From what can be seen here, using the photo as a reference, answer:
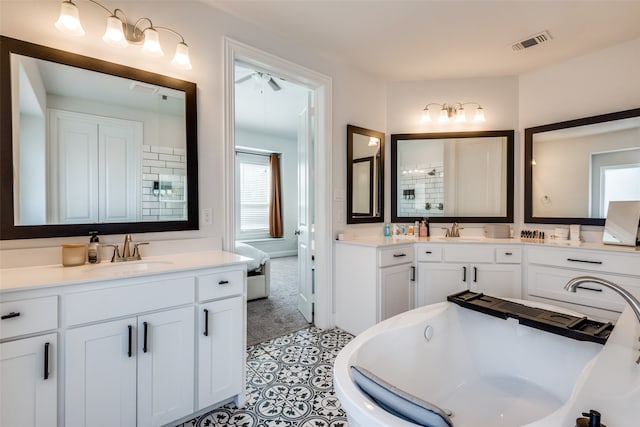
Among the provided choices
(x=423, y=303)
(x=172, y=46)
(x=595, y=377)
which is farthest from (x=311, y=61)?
(x=595, y=377)

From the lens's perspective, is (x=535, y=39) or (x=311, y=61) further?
(x=311, y=61)

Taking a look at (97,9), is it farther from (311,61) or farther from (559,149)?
(559,149)

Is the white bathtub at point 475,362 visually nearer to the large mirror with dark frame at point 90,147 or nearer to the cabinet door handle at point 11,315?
the cabinet door handle at point 11,315

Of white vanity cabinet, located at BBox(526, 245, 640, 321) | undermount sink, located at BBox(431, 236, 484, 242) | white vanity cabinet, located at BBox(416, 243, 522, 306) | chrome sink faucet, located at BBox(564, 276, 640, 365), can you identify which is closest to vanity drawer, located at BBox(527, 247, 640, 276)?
white vanity cabinet, located at BBox(526, 245, 640, 321)

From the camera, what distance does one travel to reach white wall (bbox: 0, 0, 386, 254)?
1.50m

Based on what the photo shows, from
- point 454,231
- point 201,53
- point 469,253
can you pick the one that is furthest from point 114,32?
point 454,231

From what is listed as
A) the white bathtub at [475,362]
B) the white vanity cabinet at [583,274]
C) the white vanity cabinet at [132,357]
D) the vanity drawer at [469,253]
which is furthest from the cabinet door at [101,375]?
the white vanity cabinet at [583,274]

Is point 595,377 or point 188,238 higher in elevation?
point 188,238

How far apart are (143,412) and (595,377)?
1.89 metres

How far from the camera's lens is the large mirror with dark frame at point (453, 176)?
310 cm

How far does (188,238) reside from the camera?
1.97m

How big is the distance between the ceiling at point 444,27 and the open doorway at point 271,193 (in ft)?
1.65

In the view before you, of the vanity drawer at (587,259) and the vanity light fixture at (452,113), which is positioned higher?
the vanity light fixture at (452,113)

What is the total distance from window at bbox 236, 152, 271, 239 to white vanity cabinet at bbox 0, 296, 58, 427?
16.1 ft
